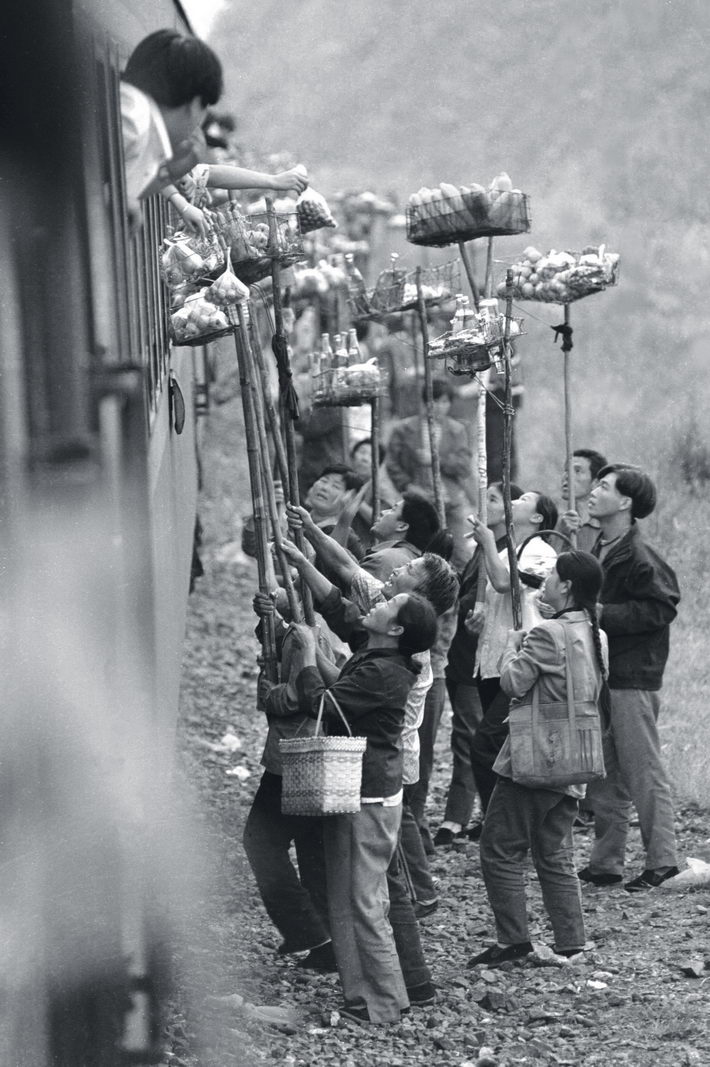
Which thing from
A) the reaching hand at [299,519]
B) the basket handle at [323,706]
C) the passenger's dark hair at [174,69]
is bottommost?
the basket handle at [323,706]

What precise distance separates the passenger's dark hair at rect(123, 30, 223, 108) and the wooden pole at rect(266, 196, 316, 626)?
2445 mm

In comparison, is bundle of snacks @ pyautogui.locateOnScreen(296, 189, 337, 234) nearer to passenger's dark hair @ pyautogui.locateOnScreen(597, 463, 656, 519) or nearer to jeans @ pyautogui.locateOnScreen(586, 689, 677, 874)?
passenger's dark hair @ pyautogui.locateOnScreen(597, 463, 656, 519)

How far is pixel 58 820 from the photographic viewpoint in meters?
2.65

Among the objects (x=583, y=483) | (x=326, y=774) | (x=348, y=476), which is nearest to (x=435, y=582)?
(x=326, y=774)

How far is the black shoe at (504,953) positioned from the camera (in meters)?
5.55

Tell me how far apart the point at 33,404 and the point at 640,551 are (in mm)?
4342

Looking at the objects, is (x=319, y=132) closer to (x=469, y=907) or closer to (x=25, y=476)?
(x=469, y=907)

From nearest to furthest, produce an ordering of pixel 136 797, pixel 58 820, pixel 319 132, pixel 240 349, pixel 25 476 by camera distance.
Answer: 1. pixel 25 476
2. pixel 58 820
3. pixel 136 797
4. pixel 240 349
5. pixel 319 132

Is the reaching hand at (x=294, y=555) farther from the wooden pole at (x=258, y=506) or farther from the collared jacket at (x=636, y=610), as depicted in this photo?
the collared jacket at (x=636, y=610)

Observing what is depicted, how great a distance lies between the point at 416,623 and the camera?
474 cm

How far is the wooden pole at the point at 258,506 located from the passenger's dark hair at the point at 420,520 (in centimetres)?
100

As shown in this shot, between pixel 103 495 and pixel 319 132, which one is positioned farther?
pixel 319 132

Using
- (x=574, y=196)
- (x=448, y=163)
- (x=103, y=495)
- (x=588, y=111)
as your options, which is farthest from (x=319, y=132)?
(x=103, y=495)

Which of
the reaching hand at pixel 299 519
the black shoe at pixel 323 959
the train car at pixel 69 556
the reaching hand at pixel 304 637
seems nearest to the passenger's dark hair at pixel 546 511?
the reaching hand at pixel 299 519
